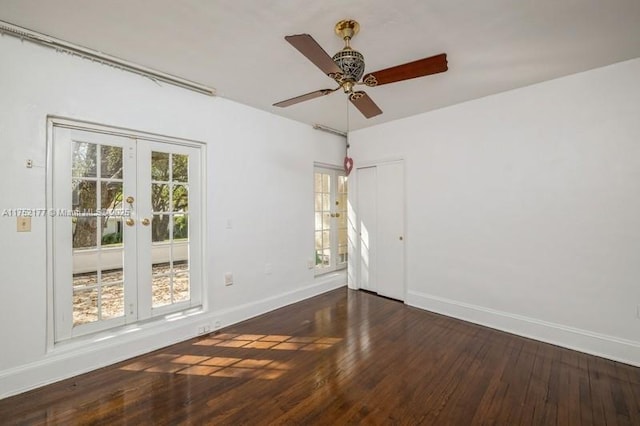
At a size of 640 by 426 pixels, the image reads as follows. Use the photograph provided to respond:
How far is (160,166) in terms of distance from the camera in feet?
9.58

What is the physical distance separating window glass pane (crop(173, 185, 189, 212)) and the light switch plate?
1.11 metres

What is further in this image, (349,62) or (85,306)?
(85,306)

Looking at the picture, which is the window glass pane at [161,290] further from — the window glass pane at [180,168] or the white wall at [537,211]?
the white wall at [537,211]

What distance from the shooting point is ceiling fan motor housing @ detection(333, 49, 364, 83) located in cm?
194

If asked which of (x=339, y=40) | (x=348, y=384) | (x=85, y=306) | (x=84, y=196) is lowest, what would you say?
(x=348, y=384)

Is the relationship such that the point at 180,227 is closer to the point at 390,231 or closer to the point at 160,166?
the point at 160,166

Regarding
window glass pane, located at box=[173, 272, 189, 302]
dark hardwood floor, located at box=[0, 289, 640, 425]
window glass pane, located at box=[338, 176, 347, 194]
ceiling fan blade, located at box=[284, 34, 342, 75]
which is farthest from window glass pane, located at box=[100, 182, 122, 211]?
window glass pane, located at box=[338, 176, 347, 194]

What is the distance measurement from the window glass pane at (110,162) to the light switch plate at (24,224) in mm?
627

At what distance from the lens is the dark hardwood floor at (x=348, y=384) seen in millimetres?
1888

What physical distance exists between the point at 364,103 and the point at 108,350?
317 cm

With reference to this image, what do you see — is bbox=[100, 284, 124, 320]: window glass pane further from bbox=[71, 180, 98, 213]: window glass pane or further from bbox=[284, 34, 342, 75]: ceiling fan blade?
bbox=[284, 34, 342, 75]: ceiling fan blade

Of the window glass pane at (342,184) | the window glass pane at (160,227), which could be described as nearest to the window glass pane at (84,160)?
the window glass pane at (160,227)

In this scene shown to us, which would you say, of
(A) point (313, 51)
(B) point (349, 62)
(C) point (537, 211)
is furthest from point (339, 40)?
(C) point (537, 211)

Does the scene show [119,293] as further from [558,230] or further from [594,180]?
[594,180]
